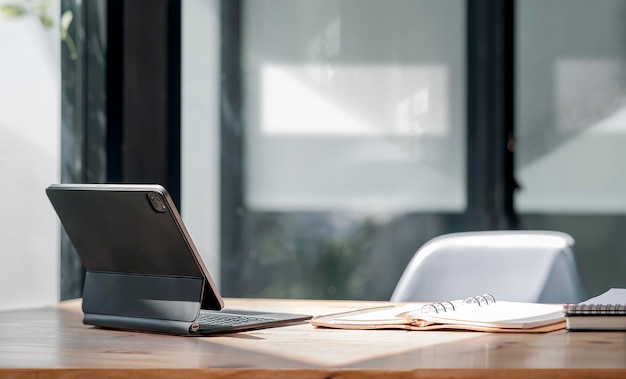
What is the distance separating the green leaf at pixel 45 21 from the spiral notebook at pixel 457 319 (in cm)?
182

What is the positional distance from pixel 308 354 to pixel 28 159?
1.94 meters

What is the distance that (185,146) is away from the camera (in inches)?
147

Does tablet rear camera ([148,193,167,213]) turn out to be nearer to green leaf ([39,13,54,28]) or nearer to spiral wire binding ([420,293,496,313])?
spiral wire binding ([420,293,496,313])

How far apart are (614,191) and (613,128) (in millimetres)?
256

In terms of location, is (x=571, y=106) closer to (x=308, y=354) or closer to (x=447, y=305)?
(x=447, y=305)

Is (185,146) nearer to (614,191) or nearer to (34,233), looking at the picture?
(34,233)

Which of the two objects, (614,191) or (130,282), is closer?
(130,282)

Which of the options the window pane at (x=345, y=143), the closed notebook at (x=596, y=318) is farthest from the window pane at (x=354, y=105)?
the closed notebook at (x=596, y=318)

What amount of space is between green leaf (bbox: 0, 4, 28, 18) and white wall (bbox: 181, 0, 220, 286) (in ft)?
2.87

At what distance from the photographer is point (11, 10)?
9.55 ft

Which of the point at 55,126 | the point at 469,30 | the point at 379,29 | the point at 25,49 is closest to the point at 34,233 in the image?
the point at 55,126

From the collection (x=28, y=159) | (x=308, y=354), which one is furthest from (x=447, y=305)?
(x=28, y=159)

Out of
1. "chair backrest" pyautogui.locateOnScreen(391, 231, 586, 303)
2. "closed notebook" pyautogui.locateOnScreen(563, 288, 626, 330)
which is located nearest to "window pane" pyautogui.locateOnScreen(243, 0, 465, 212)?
"chair backrest" pyautogui.locateOnScreen(391, 231, 586, 303)

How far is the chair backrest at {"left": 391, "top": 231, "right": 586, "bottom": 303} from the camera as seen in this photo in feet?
7.65
